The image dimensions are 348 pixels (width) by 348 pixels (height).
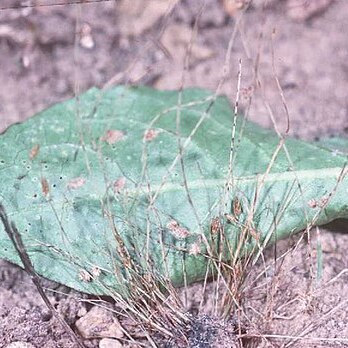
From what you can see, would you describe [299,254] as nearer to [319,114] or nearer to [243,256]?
[243,256]

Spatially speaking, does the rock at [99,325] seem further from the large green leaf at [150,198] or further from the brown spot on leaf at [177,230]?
the brown spot on leaf at [177,230]

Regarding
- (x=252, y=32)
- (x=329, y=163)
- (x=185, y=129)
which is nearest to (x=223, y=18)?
(x=252, y=32)

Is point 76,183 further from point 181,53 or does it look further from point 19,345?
point 181,53

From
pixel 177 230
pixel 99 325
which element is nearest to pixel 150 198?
pixel 177 230

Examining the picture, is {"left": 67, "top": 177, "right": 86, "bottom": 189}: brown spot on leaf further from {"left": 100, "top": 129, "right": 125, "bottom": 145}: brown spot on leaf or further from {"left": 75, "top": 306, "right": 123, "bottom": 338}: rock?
{"left": 75, "top": 306, "right": 123, "bottom": 338}: rock

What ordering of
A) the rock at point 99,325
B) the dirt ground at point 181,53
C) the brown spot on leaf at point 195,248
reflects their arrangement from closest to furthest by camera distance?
the brown spot on leaf at point 195,248, the rock at point 99,325, the dirt ground at point 181,53

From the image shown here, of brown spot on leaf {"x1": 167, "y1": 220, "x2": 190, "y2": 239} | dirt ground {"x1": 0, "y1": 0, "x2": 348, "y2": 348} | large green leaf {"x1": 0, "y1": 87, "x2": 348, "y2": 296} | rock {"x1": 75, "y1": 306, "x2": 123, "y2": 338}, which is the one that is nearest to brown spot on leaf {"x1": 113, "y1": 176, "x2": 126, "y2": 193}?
large green leaf {"x1": 0, "y1": 87, "x2": 348, "y2": 296}

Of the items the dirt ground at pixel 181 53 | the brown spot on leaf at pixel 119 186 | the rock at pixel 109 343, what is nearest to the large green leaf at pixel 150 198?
the brown spot on leaf at pixel 119 186
